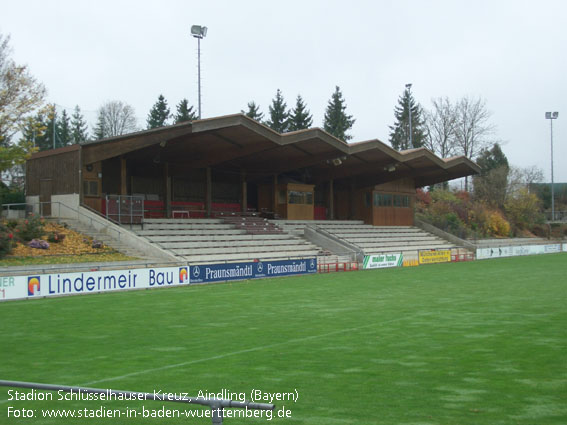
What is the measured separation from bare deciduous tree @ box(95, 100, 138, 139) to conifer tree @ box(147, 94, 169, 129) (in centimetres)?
429

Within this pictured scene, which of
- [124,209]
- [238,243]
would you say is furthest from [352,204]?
[124,209]

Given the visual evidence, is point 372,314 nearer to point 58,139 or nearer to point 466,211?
point 466,211

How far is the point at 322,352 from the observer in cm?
1070

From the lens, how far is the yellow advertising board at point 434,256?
4034 cm

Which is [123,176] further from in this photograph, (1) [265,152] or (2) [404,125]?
(2) [404,125]

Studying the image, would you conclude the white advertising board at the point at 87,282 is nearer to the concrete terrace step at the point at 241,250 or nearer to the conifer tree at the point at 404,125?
the concrete terrace step at the point at 241,250

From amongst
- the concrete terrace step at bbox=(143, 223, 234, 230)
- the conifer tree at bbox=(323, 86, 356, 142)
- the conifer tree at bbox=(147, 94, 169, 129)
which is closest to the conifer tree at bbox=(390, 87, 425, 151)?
the conifer tree at bbox=(323, 86, 356, 142)

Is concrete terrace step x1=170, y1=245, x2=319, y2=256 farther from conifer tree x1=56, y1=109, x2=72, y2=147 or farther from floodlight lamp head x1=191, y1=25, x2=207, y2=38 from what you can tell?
conifer tree x1=56, y1=109, x2=72, y2=147

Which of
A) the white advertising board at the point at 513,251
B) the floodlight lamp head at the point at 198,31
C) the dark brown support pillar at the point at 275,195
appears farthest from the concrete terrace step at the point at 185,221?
the white advertising board at the point at 513,251

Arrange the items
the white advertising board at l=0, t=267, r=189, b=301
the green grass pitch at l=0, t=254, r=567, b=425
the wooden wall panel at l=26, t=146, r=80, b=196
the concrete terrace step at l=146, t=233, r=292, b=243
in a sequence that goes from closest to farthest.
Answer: the green grass pitch at l=0, t=254, r=567, b=425
the white advertising board at l=0, t=267, r=189, b=301
the concrete terrace step at l=146, t=233, r=292, b=243
the wooden wall panel at l=26, t=146, r=80, b=196

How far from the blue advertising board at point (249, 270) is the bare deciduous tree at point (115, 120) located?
5208 centimetres

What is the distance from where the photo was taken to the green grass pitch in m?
7.23

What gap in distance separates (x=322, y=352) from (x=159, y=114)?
3029 inches

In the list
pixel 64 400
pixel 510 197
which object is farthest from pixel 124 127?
pixel 64 400
